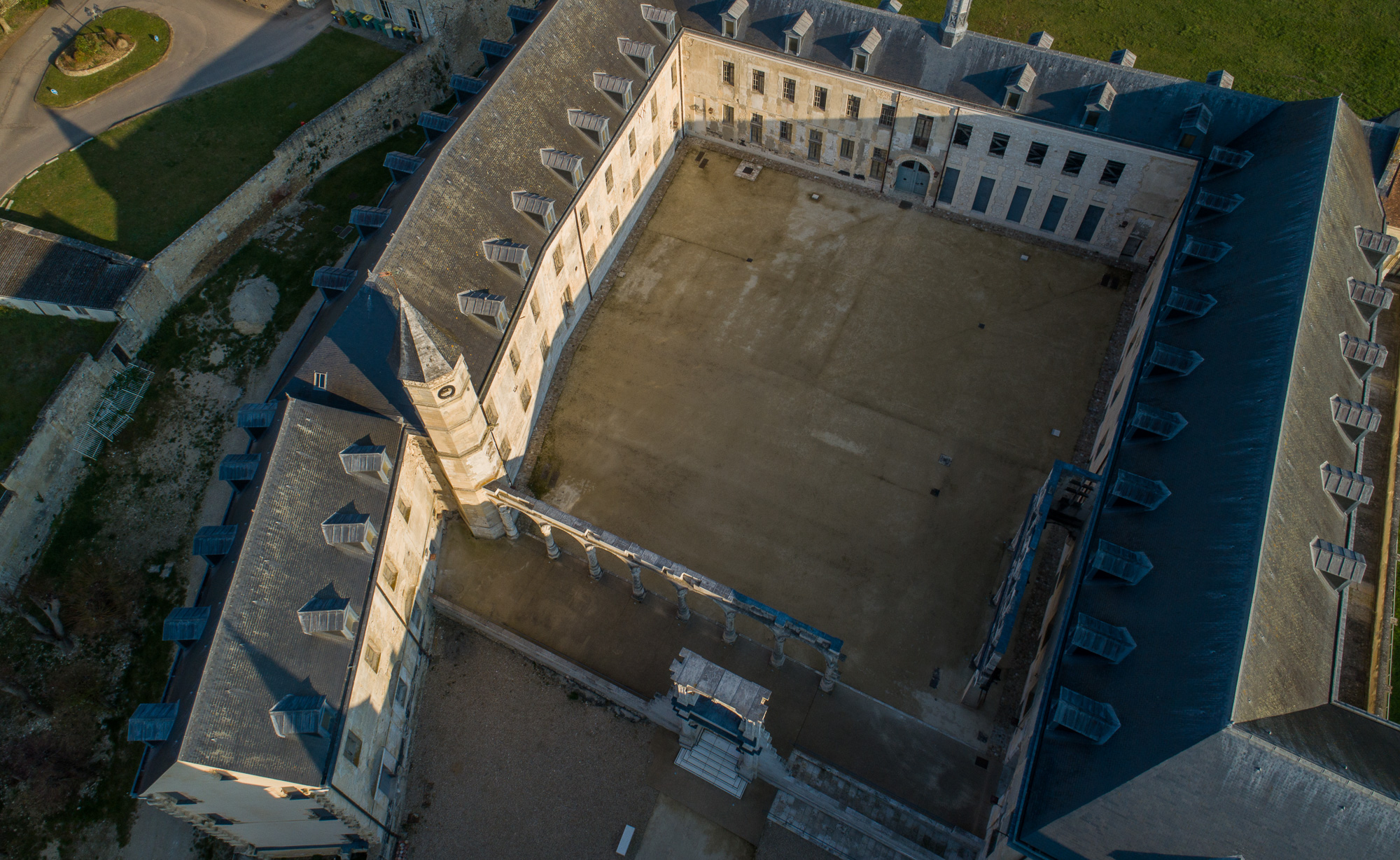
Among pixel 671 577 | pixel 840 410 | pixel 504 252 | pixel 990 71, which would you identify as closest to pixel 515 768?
pixel 671 577

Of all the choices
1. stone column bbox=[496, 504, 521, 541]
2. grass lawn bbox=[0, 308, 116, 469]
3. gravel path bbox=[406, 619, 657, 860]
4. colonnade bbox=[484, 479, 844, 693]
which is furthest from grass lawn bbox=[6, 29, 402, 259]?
gravel path bbox=[406, 619, 657, 860]

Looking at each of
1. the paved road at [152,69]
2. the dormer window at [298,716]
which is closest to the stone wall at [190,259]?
the paved road at [152,69]

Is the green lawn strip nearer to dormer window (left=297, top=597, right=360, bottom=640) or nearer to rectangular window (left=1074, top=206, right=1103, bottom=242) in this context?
dormer window (left=297, top=597, right=360, bottom=640)

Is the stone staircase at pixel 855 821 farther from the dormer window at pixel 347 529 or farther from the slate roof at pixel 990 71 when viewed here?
the slate roof at pixel 990 71

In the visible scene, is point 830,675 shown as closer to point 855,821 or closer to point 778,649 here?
point 778,649

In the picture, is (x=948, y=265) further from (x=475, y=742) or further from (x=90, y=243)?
(x=90, y=243)
